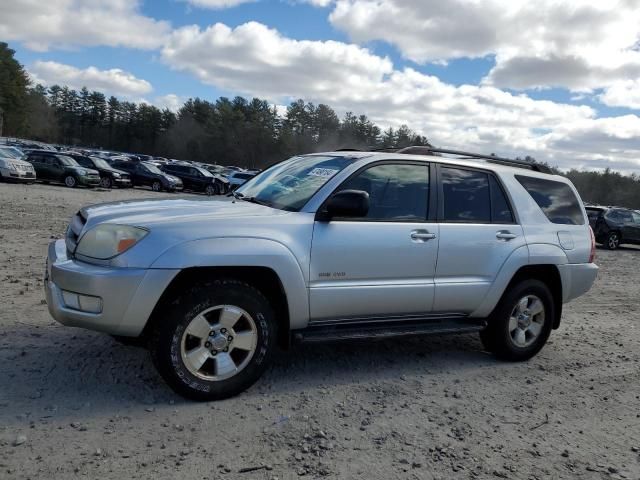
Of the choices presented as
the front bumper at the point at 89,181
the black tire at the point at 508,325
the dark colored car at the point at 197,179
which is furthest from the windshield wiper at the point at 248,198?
the dark colored car at the point at 197,179

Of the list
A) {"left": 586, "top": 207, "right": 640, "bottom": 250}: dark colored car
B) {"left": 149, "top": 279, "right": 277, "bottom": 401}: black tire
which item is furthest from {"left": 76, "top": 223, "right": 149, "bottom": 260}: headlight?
{"left": 586, "top": 207, "right": 640, "bottom": 250}: dark colored car

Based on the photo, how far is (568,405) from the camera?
421cm

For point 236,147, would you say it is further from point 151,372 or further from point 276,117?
point 151,372

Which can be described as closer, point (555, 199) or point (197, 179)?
point (555, 199)

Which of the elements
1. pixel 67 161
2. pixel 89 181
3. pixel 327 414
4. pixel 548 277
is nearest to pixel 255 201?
pixel 327 414

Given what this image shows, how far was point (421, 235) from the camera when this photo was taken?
14.5ft

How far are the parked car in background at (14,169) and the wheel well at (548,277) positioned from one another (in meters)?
23.2

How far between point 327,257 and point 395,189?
3.06ft

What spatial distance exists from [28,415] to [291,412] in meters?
1.65

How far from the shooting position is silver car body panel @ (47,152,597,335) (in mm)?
3520

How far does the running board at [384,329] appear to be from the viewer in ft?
13.2

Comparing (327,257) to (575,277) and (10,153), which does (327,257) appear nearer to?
(575,277)

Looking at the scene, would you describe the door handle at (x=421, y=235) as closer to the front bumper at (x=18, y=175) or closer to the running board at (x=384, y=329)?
the running board at (x=384, y=329)

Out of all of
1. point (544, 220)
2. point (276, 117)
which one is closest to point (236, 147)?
point (276, 117)
